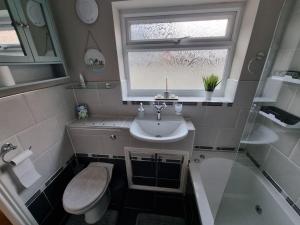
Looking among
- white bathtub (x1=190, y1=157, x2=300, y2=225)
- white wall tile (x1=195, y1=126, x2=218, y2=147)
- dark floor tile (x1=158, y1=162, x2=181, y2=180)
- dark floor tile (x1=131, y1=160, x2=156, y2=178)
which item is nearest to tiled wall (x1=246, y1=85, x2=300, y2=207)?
white bathtub (x1=190, y1=157, x2=300, y2=225)

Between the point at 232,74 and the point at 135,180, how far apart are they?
157 centimetres

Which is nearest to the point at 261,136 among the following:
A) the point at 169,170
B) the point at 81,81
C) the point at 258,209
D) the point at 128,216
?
the point at 258,209

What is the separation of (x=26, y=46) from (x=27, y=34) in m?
0.10

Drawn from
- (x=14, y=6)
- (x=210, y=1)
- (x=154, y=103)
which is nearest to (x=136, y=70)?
(x=154, y=103)

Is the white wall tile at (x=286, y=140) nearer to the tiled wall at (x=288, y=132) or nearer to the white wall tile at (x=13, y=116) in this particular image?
the tiled wall at (x=288, y=132)

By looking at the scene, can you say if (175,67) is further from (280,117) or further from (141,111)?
(280,117)

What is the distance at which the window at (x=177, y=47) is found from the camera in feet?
4.34

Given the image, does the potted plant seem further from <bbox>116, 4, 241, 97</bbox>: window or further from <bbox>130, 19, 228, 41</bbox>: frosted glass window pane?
<bbox>130, 19, 228, 41</bbox>: frosted glass window pane

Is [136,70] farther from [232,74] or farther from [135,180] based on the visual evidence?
[135,180]

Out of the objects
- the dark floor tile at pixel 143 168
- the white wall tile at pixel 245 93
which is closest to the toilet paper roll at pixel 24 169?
the dark floor tile at pixel 143 168

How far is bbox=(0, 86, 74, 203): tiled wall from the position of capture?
905mm

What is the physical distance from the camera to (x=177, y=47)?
4.70ft

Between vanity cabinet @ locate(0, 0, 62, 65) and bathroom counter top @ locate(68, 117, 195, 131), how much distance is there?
625 millimetres

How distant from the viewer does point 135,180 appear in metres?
1.60
